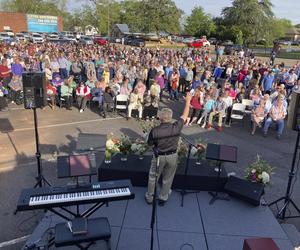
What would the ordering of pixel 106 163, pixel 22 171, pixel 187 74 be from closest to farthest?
pixel 106 163 < pixel 22 171 < pixel 187 74

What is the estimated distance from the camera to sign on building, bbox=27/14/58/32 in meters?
66.1

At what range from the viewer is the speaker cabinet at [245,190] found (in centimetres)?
627

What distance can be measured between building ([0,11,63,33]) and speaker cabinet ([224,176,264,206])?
222 ft

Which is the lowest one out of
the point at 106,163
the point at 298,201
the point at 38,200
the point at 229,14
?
the point at 298,201

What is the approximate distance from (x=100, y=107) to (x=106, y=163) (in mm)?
6595

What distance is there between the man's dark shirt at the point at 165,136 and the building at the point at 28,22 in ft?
222

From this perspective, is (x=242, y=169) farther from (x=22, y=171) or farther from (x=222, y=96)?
(x=22, y=171)

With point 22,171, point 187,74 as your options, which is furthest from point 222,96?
point 22,171

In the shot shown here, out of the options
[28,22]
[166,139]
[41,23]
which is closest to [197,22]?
[41,23]

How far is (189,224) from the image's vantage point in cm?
572

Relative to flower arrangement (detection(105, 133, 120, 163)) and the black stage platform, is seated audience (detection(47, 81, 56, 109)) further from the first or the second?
the black stage platform

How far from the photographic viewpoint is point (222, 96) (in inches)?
459

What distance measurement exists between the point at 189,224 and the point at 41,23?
227 ft

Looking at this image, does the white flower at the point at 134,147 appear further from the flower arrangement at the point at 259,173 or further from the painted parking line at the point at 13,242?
the painted parking line at the point at 13,242
